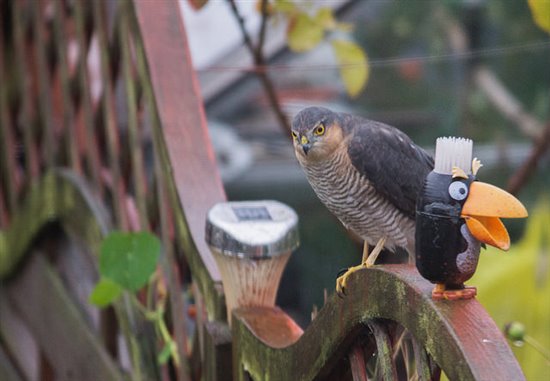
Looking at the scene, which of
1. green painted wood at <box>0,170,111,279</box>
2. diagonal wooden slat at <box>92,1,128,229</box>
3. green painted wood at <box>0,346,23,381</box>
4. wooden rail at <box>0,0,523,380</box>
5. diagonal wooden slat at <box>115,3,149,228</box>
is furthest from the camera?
green painted wood at <box>0,346,23,381</box>

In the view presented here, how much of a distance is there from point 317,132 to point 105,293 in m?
0.78

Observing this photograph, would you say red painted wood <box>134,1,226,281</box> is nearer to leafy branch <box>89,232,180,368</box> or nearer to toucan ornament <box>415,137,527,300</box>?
leafy branch <box>89,232,180,368</box>

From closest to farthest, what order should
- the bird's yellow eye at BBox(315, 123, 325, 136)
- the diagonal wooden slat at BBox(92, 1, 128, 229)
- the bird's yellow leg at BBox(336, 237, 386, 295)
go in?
the bird's yellow leg at BBox(336, 237, 386, 295)
the bird's yellow eye at BBox(315, 123, 325, 136)
the diagonal wooden slat at BBox(92, 1, 128, 229)

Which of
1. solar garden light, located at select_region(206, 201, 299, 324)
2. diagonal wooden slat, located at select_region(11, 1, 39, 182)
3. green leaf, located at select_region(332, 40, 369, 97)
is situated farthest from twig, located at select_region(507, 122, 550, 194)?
diagonal wooden slat, located at select_region(11, 1, 39, 182)

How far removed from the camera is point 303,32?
2.24 metres

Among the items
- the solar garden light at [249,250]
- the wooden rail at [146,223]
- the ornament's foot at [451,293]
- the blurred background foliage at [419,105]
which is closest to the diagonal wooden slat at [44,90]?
the wooden rail at [146,223]

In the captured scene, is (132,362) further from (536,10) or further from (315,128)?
(536,10)

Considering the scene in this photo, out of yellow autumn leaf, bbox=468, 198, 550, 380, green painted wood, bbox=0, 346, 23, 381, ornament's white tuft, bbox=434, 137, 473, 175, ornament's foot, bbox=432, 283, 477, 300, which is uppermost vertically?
ornament's white tuft, bbox=434, 137, 473, 175

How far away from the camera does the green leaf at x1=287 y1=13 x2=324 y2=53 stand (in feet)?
7.28

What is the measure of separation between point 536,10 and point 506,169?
2.33ft

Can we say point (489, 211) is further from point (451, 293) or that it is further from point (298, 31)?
point (298, 31)

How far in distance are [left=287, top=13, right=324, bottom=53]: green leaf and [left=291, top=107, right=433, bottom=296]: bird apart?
98cm

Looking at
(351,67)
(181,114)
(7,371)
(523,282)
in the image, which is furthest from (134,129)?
(7,371)

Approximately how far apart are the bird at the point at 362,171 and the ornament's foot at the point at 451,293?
0.31 m
